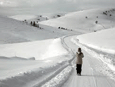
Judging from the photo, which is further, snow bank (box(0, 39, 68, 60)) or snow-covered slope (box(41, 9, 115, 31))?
snow-covered slope (box(41, 9, 115, 31))

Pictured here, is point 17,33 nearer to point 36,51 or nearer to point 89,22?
point 36,51

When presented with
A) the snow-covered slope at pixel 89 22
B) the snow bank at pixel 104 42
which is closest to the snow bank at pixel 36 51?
the snow bank at pixel 104 42

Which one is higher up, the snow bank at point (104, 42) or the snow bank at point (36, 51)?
the snow bank at point (104, 42)

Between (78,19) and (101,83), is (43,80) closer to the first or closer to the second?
(101,83)

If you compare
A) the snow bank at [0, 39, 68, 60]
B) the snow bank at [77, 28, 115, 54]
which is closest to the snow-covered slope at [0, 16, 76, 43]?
the snow bank at [0, 39, 68, 60]

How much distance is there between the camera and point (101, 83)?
852 cm

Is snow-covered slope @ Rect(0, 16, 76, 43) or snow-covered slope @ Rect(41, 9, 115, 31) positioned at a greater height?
snow-covered slope @ Rect(41, 9, 115, 31)

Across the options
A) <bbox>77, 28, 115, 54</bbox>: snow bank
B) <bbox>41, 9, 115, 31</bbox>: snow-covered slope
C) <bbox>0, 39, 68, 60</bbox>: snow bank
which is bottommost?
<bbox>0, 39, 68, 60</bbox>: snow bank

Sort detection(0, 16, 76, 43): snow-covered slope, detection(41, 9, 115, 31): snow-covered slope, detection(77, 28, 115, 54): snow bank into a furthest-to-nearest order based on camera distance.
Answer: detection(41, 9, 115, 31): snow-covered slope → detection(0, 16, 76, 43): snow-covered slope → detection(77, 28, 115, 54): snow bank

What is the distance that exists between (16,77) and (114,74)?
19.1 ft

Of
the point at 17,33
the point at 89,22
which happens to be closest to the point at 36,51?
the point at 17,33

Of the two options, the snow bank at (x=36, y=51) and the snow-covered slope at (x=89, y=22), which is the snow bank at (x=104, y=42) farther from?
the snow-covered slope at (x=89, y=22)

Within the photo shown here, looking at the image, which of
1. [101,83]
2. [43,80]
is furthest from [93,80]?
[43,80]

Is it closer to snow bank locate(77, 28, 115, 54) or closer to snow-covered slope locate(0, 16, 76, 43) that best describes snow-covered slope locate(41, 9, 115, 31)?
snow-covered slope locate(0, 16, 76, 43)
